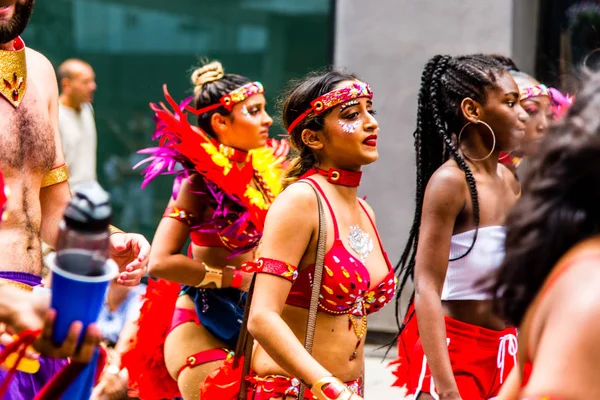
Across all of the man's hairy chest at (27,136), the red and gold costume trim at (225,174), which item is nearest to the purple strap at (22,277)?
the man's hairy chest at (27,136)

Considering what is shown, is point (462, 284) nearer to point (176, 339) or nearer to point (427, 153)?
point (427, 153)

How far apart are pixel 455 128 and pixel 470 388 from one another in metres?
1.05

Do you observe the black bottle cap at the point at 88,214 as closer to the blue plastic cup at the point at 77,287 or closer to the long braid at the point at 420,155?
the blue plastic cup at the point at 77,287

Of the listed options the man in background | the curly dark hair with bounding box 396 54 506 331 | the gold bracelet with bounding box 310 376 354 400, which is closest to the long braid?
the curly dark hair with bounding box 396 54 506 331

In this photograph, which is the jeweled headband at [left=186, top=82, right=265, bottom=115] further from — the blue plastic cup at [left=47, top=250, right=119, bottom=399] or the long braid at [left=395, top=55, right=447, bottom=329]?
the blue plastic cup at [left=47, top=250, right=119, bottom=399]

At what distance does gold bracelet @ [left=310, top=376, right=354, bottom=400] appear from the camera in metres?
2.90

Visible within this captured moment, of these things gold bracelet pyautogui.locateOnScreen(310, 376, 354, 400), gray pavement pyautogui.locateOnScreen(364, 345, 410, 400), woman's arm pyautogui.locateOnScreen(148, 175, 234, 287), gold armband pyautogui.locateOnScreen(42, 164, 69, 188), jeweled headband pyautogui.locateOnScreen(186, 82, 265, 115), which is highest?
gold armband pyautogui.locateOnScreen(42, 164, 69, 188)

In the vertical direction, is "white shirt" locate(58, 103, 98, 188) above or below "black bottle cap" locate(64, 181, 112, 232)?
below

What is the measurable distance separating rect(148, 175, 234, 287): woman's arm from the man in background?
3.35 metres

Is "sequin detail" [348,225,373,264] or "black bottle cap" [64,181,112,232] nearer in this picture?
"black bottle cap" [64,181,112,232]

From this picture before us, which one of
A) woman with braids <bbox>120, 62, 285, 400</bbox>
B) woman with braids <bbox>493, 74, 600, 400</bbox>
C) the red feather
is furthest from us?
the red feather

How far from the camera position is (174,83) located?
30.6 ft

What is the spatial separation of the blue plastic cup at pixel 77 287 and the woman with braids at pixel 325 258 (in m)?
1.18

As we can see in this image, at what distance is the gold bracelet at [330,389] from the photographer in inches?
114
